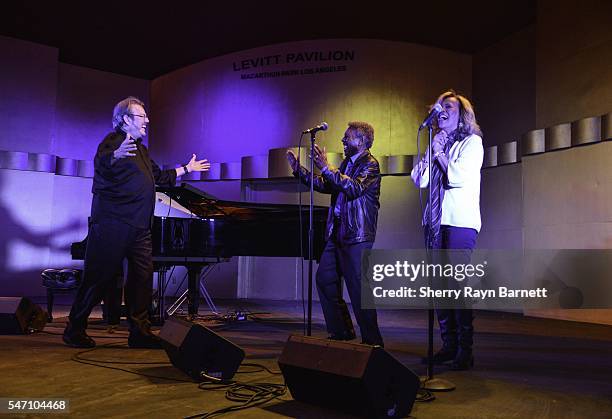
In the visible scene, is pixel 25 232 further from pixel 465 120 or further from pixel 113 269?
pixel 465 120

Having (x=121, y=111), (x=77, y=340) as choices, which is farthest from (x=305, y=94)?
(x=77, y=340)

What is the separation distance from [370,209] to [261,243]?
7.07ft

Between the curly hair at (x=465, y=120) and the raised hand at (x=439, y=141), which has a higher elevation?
the curly hair at (x=465, y=120)

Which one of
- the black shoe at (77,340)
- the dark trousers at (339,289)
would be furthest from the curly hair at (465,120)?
the black shoe at (77,340)

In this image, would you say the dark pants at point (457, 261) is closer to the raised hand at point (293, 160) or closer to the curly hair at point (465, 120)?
the curly hair at point (465, 120)

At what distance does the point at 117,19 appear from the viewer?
8602mm

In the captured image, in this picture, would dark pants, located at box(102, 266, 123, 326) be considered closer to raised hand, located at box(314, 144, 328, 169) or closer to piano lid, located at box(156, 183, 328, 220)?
piano lid, located at box(156, 183, 328, 220)

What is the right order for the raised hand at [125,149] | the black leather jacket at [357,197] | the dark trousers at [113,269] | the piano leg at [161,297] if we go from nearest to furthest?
the black leather jacket at [357,197], the raised hand at [125,149], the dark trousers at [113,269], the piano leg at [161,297]

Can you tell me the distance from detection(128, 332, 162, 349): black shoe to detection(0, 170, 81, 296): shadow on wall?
6.08 m

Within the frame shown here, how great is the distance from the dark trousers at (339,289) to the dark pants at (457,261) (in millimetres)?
453

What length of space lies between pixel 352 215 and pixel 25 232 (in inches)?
288

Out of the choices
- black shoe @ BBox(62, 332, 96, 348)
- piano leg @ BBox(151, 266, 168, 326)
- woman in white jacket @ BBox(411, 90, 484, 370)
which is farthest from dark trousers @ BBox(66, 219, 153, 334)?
woman in white jacket @ BBox(411, 90, 484, 370)

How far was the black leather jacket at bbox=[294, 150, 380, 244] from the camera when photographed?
364 cm

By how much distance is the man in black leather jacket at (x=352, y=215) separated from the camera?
3.68 meters
